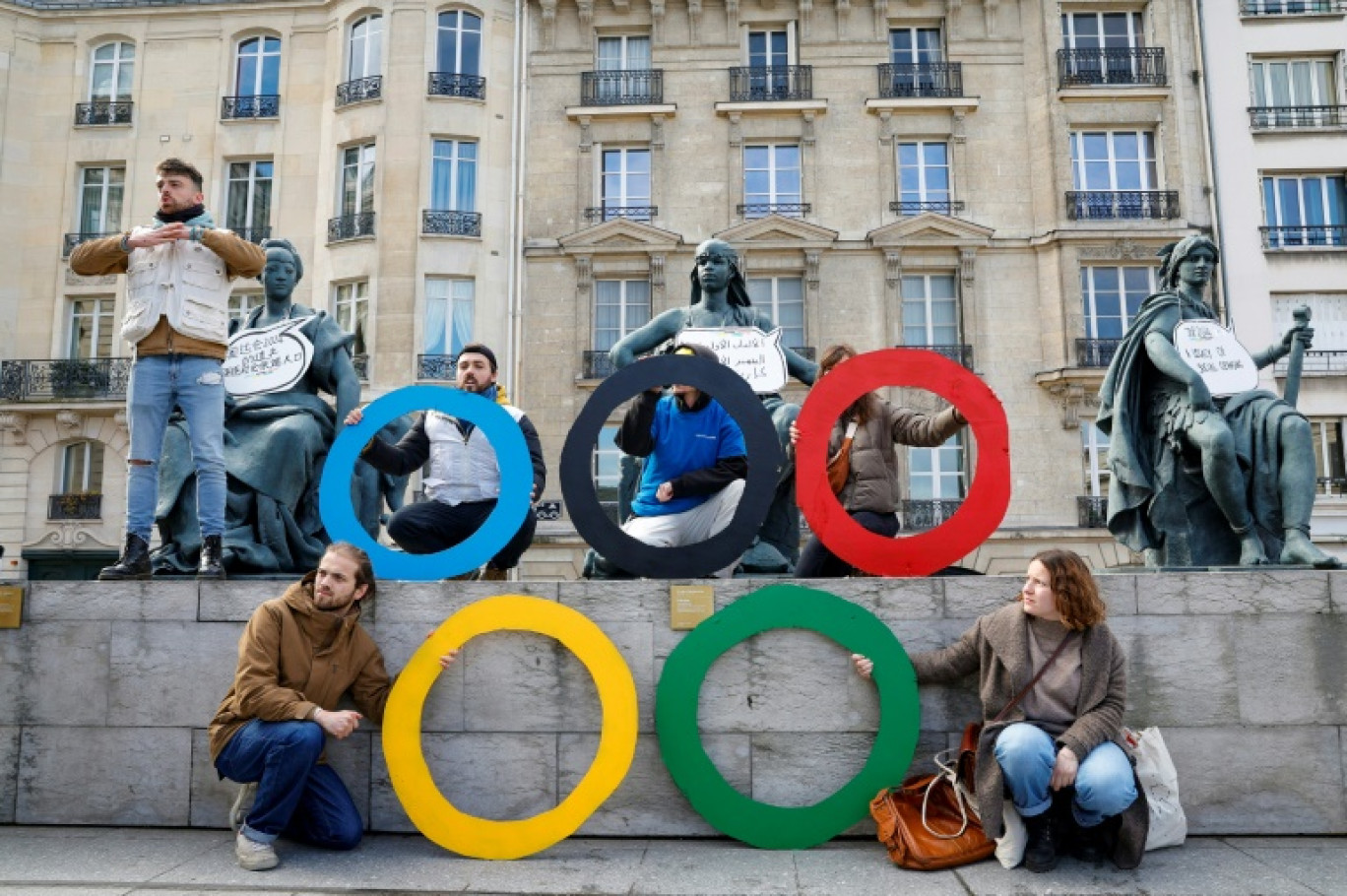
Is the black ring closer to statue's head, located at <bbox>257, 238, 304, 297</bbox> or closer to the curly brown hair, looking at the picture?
the curly brown hair

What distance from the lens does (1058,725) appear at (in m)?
4.59

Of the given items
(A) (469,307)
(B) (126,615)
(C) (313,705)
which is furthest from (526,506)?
(A) (469,307)

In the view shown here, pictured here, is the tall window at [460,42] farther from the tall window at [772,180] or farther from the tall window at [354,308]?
the tall window at [772,180]

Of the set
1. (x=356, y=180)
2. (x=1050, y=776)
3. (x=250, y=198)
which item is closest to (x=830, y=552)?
(x=1050, y=776)

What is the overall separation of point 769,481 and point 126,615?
346 cm

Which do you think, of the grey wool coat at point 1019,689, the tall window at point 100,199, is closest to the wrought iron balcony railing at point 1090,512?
the grey wool coat at point 1019,689

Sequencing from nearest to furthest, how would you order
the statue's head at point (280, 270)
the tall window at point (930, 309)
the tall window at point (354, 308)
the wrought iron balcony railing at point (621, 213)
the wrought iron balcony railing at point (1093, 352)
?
1. the statue's head at point (280, 270)
2. the wrought iron balcony railing at point (1093, 352)
3. the tall window at point (354, 308)
4. the tall window at point (930, 309)
5. the wrought iron balcony railing at point (621, 213)

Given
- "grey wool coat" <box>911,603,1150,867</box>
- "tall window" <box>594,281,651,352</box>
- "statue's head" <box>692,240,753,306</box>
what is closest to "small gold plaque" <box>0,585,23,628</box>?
"statue's head" <box>692,240,753,306</box>

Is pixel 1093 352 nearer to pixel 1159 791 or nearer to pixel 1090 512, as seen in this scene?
pixel 1090 512

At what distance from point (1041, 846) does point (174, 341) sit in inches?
200

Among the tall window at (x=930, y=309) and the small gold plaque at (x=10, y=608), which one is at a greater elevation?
the tall window at (x=930, y=309)

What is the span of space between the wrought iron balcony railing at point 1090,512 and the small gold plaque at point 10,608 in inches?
823

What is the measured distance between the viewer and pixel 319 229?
24812 millimetres

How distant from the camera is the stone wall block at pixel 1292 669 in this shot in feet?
17.0
